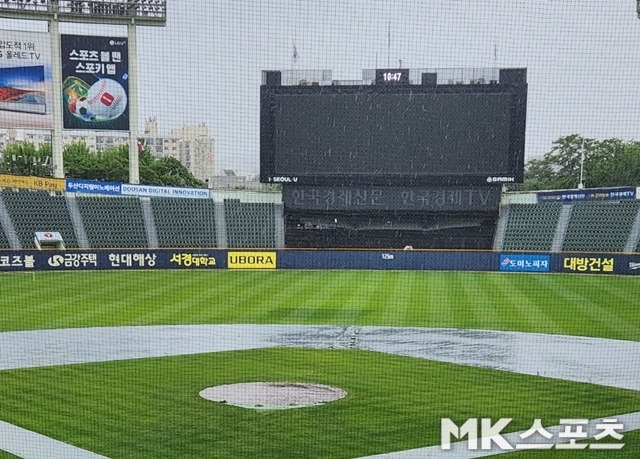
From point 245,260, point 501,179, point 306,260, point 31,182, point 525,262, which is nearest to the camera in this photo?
point 501,179

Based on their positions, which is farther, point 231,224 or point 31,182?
point 231,224

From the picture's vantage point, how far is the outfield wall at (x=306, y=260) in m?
21.6

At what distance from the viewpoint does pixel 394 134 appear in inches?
840

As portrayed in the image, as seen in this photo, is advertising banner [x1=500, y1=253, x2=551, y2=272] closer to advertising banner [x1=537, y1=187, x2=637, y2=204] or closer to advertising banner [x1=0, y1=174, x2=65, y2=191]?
advertising banner [x1=537, y1=187, x2=637, y2=204]

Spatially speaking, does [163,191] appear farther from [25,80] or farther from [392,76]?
[392,76]

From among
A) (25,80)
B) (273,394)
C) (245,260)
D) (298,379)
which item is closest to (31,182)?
(25,80)

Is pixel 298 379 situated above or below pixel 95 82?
below

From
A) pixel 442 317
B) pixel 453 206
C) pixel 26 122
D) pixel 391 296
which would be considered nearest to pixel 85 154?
pixel 26 122

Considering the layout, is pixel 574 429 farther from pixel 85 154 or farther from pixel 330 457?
pixel 85 154

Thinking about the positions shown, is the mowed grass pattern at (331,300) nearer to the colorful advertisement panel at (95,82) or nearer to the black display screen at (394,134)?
the black display screen at (394,134)

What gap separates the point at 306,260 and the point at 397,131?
5.15 m

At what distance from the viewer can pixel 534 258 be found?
2219 centimetres

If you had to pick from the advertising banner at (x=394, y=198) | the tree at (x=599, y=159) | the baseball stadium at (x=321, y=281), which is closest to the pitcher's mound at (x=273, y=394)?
the baseball stadium at (x=321, y=281)

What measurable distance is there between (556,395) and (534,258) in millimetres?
14547
